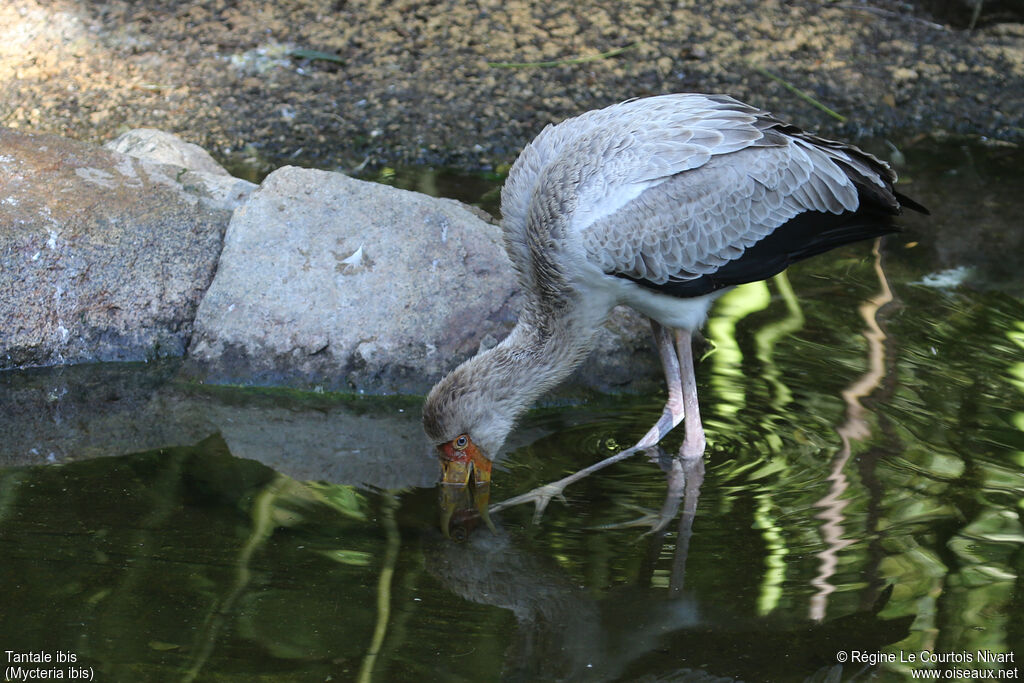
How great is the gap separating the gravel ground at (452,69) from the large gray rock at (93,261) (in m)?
1.80

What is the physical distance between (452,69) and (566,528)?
4769 millimetres

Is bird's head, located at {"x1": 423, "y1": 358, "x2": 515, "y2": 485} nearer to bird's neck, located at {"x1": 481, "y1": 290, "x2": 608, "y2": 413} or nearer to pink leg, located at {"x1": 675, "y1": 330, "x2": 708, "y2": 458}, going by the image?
bird's neck, located at {"x1": 481, "y1": 290, "x2": 608, "y2": 413}

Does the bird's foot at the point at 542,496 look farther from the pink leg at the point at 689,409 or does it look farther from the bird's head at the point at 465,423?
the pink leg at the point at 689,409

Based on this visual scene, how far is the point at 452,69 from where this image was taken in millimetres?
8117

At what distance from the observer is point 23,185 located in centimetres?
547

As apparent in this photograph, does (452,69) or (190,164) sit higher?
(452,69)

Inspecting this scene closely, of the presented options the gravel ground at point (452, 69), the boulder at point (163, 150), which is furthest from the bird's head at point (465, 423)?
the gravel ground at point (452, 69)

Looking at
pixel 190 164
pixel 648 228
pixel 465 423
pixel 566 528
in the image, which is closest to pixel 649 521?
pixel 566 528

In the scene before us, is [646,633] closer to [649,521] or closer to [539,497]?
[649,521]

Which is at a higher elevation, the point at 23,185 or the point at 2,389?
the point at 23,185

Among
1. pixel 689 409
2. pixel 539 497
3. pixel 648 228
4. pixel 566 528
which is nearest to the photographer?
pixel 566 528

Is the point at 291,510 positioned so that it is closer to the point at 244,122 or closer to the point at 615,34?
the point at 244,122

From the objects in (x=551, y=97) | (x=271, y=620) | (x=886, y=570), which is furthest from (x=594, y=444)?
(x=551, y=97)

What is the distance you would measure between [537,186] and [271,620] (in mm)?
1973
